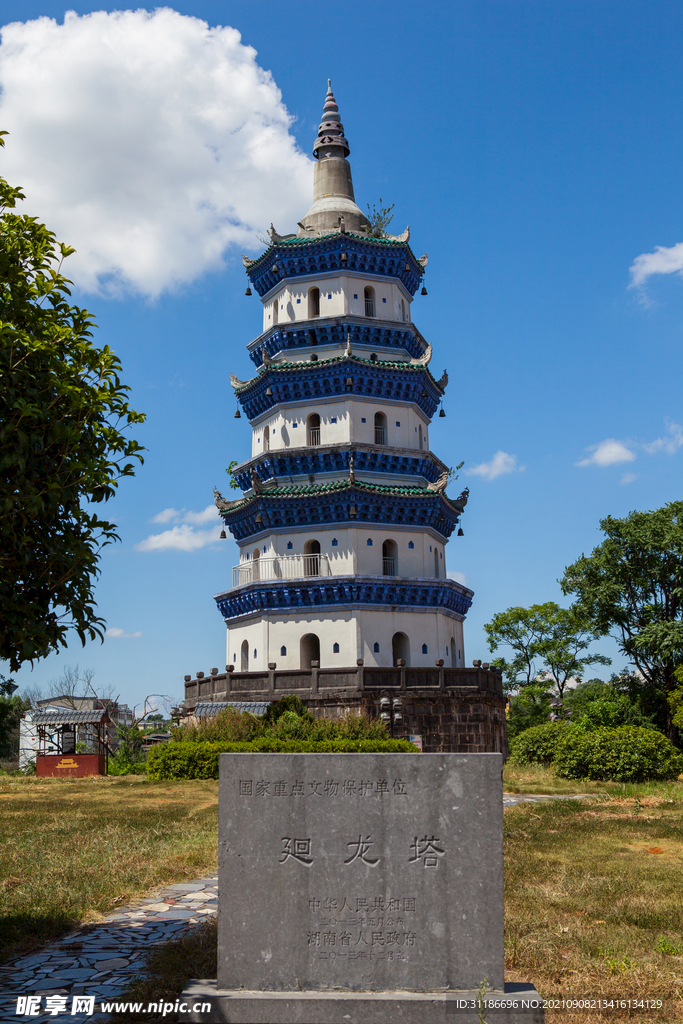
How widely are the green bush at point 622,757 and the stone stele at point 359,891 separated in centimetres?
2043

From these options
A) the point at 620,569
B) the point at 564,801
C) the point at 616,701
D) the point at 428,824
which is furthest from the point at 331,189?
the point at 428,824

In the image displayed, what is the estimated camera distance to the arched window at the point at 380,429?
3641 centimetres

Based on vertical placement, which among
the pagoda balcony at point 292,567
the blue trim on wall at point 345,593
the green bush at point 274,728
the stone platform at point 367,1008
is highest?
the pagoda balcony at point 292,567

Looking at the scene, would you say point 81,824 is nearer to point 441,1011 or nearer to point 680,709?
point 441,1011

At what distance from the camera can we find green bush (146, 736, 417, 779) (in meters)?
22.7

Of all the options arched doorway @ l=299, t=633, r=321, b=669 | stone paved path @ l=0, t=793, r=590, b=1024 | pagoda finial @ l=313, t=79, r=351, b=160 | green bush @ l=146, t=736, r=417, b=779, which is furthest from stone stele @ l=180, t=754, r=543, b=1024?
pagoda finial @ l=313, t=79, r=351, b=160

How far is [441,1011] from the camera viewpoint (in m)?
5.45

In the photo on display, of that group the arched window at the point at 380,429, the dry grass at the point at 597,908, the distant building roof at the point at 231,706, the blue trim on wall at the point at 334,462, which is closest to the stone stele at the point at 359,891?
the dry grass at the point at 597,908

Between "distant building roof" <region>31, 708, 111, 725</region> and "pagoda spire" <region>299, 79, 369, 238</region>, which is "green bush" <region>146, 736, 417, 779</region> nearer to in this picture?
"distant building roof" <region>31, 708, 111, 725</region>

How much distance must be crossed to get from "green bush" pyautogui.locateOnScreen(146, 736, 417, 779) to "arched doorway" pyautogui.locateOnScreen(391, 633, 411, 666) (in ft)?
29.4

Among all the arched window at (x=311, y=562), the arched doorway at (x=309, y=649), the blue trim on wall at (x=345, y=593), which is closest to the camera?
the blue trim on wall at (x=345, y=593)

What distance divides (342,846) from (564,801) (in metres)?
15.1

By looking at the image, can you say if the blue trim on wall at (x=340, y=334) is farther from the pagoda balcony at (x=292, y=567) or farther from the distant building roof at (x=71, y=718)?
the distant building roof at (x=71, y=718)

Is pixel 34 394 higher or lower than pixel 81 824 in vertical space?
higher
